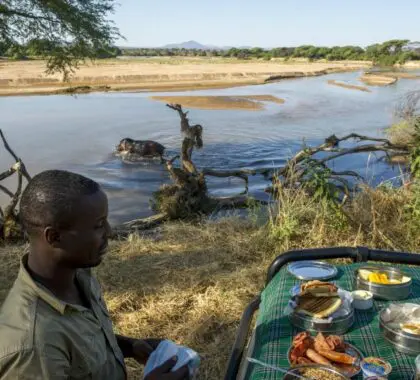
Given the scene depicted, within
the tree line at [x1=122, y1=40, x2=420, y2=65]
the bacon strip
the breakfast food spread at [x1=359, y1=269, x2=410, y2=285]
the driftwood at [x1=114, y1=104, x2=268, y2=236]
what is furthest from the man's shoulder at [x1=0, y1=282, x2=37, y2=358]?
the tree line at [x1=122, y1=40, x2=420, y2=65]

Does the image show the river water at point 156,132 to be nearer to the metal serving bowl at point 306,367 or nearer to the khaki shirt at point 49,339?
the metal serving bowl at point 306,367

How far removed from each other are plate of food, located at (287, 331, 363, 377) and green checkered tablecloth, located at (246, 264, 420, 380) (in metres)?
0.05

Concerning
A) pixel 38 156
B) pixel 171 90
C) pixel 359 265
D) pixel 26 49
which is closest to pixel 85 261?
pixel 359 265

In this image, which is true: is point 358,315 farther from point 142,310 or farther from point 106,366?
point 142,310

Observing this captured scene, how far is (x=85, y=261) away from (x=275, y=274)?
1.43m

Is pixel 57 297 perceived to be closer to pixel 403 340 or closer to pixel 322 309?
pixel 322 309

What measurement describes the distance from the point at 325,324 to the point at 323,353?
0.73 feet

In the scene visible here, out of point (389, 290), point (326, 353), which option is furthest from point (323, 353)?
point (389, 290)

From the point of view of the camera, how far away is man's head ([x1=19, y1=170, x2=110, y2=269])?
5.92 feet

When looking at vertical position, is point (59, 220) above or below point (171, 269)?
above

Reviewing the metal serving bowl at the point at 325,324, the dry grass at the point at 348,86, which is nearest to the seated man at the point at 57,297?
the metal serving bowl at the point at 325,324

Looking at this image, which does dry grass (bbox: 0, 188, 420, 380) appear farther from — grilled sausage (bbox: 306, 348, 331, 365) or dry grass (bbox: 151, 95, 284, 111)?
dry grass (bbox: 151, 95, 284, 111)

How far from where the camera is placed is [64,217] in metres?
1.81

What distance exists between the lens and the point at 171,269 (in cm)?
544
